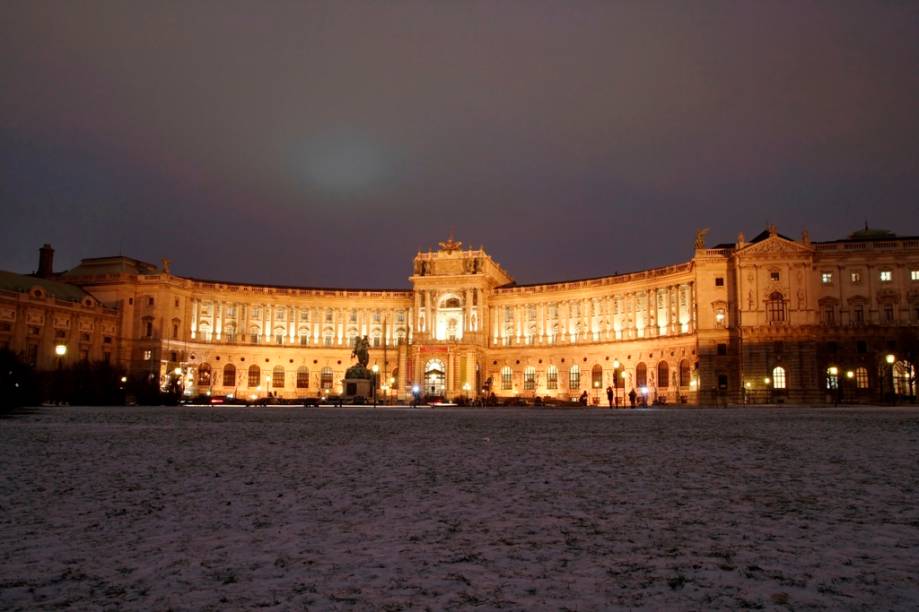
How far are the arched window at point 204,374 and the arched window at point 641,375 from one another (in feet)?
199

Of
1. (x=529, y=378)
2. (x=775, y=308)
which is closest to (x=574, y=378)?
(x=529, y=378)

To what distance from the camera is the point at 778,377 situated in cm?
7806

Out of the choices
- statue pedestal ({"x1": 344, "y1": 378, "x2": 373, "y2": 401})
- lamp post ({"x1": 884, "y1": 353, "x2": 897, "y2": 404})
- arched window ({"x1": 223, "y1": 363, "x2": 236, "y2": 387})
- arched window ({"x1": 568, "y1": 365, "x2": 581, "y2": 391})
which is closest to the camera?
lamp post ({"x1": 884, "y1": 353, "x2": 897, "y2": 404})

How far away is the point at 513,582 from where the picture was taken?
5918 millimetres

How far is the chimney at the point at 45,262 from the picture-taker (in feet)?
355

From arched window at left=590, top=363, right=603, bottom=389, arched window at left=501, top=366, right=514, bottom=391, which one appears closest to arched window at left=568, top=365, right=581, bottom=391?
arched window at left=590, top=363, right=603, bottom=389

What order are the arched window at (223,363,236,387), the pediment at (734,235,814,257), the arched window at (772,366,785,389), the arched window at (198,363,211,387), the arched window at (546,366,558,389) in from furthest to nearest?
the arched window at (223,363,236,387) < the arched window at (198,363,211,387) < the arched window at (546,366,558,389) < the pediment at (734,235,814,257) < the arched window at (772,366,785,389)

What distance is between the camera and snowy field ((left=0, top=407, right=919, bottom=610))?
5.61 m

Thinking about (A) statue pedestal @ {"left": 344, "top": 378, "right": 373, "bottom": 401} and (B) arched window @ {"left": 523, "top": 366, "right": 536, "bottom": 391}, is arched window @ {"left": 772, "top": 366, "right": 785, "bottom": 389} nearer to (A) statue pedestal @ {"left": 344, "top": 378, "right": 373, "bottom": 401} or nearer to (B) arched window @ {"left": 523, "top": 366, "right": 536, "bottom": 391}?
(B) arched window @ {"left": 523, "top": 366, "right": 536, "bottom": 391}

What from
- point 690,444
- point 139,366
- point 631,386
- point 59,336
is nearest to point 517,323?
point 631,386

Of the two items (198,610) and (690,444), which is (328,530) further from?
(690,444)

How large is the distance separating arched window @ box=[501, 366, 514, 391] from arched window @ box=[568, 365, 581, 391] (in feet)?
34.7

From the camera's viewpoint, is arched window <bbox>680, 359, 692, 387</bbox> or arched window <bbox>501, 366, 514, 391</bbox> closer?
arched window <bbox>680, 359, 692, 387</bbox>

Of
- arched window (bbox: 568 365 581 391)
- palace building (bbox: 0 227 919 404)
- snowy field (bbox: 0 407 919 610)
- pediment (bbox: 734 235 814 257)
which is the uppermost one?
pediment (bbox: 734 235 814 257)
